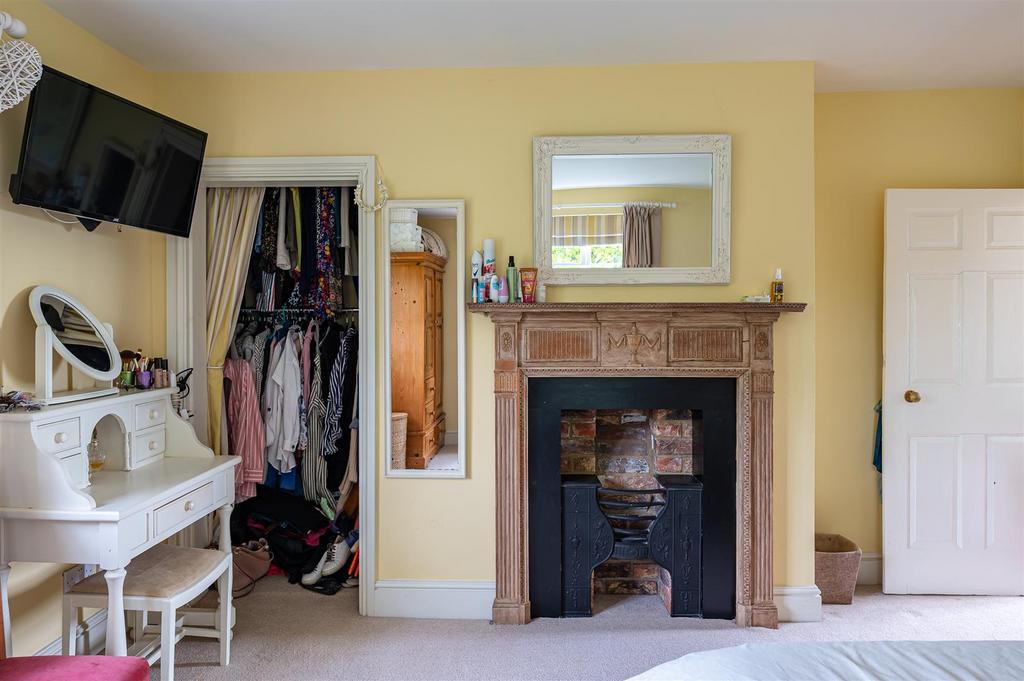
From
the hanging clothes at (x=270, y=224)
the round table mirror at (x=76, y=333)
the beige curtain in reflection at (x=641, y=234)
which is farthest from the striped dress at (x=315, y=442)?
the beige curtain in reflection at (x=641, y=234)

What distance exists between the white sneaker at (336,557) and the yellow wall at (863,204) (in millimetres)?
2460

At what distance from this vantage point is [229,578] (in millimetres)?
2438

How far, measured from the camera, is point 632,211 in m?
2.79

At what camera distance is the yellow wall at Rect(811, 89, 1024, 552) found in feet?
10.3

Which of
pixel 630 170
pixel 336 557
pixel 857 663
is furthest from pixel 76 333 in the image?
pixel 857 663

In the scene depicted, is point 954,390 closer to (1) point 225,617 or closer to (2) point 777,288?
(2) point 777,288

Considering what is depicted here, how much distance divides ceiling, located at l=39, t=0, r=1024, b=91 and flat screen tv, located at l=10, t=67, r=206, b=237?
0.42m

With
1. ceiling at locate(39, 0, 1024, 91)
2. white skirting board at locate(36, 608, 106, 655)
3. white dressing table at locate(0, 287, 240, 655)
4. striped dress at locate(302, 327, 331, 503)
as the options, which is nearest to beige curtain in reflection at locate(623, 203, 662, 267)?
ceiling at locate(39, 0, 1024, 91)

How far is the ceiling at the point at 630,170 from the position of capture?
9.11ft

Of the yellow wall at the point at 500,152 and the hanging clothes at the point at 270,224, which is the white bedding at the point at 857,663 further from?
the hanging clothes at the point at 270,224

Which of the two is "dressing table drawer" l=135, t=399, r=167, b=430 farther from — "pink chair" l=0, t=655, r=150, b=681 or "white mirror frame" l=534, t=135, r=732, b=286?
"white mirror frame" l=534, t=135, r=732, b=286

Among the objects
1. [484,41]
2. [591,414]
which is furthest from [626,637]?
[484,41]

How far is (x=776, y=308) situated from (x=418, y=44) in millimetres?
1875

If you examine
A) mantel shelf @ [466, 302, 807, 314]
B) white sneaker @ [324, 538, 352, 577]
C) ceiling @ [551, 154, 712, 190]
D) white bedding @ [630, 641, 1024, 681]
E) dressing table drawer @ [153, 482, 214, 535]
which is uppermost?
ceiling @ [551, 154, 712, 190]
